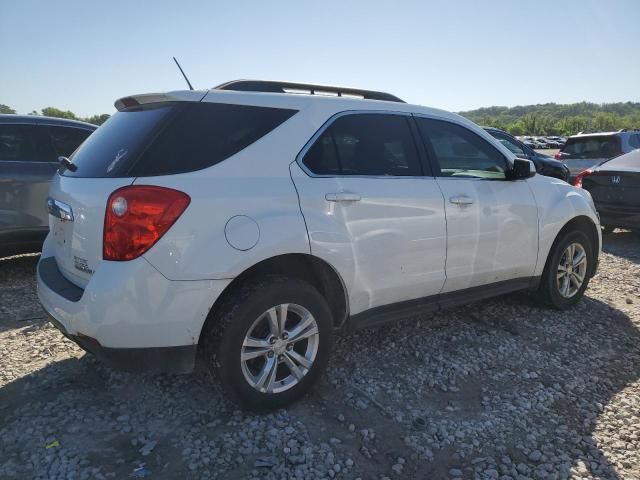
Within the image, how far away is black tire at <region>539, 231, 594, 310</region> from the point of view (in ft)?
14.5

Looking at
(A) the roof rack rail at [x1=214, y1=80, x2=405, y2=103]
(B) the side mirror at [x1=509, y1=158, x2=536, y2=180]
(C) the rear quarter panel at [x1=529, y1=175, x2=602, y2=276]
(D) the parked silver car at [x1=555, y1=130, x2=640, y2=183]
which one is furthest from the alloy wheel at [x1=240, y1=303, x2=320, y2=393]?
(D) the parked silver car at [x1=555, y1=130, x2=640, y2=183]

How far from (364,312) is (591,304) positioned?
2862 mm

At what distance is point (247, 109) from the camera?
9.24ft

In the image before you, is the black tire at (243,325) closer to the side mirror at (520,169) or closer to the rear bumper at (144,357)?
the rear bumper at (144,357)

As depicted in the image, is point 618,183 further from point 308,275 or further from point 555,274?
point 308,275

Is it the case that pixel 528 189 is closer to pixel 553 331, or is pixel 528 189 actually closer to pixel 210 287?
pixel 553 331

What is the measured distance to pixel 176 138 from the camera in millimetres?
2592

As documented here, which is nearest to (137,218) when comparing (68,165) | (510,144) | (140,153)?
(140,153)

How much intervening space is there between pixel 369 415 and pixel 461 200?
1.59 m

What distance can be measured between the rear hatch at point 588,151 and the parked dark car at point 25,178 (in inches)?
405

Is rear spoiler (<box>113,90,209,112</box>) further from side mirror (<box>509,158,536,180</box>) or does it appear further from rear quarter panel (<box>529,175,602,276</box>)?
rear quarter panel (<box>529,175,602,276</box>)

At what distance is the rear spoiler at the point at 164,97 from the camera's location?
8.89 ft

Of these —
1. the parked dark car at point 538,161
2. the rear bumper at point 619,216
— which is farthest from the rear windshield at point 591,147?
the rear bumper at point 619,216

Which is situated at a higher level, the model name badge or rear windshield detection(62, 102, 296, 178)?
rear windshield detection(62, 102, 296, 178)
